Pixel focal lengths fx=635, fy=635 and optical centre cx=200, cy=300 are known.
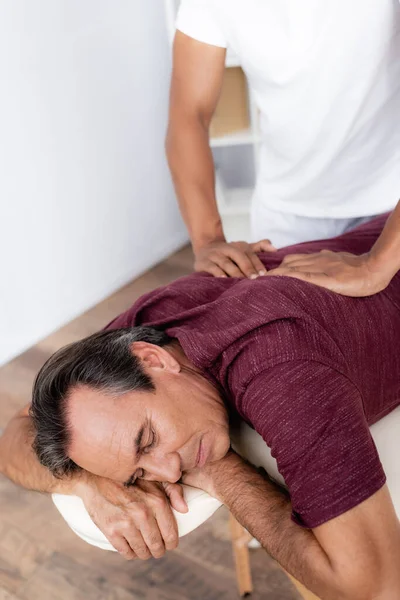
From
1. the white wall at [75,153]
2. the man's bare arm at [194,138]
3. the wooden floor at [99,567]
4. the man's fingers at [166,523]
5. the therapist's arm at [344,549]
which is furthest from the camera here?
the white wall at [75,153]

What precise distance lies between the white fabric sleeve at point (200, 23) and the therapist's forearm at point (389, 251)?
67cm

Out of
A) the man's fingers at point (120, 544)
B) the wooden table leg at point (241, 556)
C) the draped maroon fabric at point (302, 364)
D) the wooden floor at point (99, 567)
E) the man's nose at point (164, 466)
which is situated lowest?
the wooden floor at point (99, 567)

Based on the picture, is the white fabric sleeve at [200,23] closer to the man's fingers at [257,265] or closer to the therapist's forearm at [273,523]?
the man's fingers at [257,265]

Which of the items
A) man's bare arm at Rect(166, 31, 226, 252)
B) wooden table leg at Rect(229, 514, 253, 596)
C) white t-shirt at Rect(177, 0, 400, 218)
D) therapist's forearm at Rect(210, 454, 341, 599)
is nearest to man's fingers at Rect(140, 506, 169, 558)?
therapist's forearm at Rect(210, 454, 341, 599)

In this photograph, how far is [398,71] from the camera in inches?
58.7

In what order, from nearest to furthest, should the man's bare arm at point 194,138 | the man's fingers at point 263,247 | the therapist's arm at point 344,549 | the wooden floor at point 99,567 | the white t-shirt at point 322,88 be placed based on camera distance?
the therapist's arm at point 344,549
the white t-shirt at point 322,88
the man's fingers at point 263,247
the man's bare arm at point 194,138
the wooden floor at point 99,567

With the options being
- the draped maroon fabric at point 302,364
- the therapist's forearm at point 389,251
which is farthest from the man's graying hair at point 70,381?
the therapist's forearm at point 389,251

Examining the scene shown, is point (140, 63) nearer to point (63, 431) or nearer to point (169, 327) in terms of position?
point (169, 327)

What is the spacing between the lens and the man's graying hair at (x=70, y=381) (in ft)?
3.86

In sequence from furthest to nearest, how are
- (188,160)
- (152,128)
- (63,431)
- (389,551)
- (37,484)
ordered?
(152,128)
(188,160)
(37,484)
(63,431)
(389,551)

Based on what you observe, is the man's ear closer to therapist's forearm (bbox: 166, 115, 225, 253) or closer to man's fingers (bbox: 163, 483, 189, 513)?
man's fingers (bbox: 163, 483, 189, 513)

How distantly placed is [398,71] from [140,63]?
1.79 m

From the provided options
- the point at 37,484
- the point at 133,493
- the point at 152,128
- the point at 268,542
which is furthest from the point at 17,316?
the point at 268,542

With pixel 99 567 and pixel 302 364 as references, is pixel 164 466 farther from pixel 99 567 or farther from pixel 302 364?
pixel 99 567
